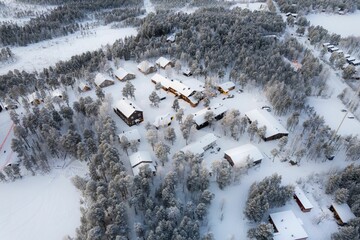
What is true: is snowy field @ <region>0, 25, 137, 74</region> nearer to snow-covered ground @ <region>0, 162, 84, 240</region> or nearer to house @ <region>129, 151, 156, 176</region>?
snow-covered ground @ <region>0, 162, 84, 240</region>

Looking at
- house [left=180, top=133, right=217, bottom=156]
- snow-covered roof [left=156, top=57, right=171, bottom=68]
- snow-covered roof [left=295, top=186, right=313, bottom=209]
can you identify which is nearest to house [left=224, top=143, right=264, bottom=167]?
house [left=180, top=133, right=217, bottom=156]

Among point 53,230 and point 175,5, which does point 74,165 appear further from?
point 175,5

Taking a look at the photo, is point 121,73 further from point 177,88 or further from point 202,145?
point 202,145

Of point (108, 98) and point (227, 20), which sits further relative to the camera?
point (227, 20)

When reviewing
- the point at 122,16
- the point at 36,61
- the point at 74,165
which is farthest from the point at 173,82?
the point at 122,16

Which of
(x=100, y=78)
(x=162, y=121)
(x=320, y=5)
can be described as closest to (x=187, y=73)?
(x=162, y=121)

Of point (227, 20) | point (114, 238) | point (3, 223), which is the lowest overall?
point (3, 223)

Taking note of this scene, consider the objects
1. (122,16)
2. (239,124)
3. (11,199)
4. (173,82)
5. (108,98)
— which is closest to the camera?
(11,199)
